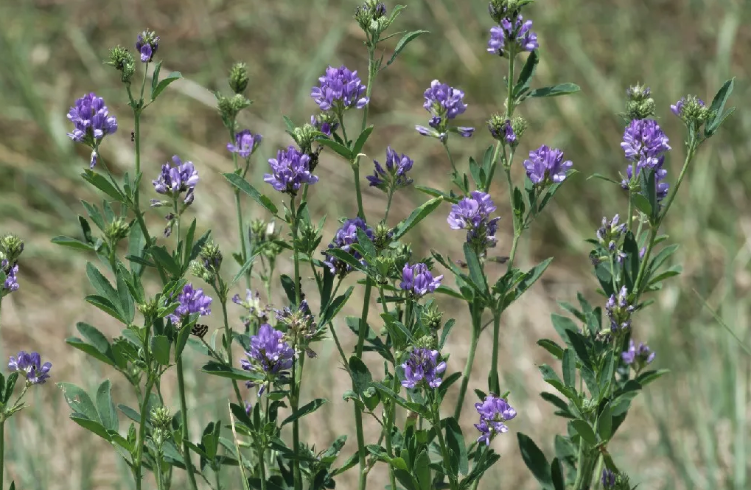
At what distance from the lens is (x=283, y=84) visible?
14.5 feet

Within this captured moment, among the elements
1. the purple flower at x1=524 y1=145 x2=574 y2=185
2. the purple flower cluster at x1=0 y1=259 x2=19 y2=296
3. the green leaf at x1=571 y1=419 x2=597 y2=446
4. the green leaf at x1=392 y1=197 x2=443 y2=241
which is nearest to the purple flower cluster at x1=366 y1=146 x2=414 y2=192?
the green leaf at x1=392 y1=197 x2=443 y2=241

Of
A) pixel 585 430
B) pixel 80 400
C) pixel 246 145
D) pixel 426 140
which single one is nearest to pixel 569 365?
pixel 585 430

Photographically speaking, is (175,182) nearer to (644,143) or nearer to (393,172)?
(393,172)

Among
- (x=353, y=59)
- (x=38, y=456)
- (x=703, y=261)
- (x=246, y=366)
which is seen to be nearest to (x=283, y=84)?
(x=353, y=59)

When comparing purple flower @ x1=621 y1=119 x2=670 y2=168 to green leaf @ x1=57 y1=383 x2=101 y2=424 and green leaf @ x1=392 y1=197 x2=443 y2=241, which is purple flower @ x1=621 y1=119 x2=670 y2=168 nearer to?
green leaf @ x1=392 y1=197 x2=443 y2=241

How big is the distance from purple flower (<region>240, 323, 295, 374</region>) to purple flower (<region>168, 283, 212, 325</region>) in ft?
0.31

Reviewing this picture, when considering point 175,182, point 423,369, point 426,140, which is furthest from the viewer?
point 426,140

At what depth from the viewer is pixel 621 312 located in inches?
50.2

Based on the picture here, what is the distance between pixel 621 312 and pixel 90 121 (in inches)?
28.5

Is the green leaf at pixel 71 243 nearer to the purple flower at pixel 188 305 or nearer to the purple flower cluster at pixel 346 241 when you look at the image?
the purple flower at pixel 188 305

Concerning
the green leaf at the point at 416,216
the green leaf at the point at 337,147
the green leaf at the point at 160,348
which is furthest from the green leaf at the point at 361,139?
the green leaf at the point at 160,348

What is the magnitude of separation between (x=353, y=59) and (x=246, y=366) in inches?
145

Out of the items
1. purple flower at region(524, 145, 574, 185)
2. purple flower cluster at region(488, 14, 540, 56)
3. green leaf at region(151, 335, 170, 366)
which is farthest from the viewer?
purple flower cluster at region(488, 14, 540, 56)

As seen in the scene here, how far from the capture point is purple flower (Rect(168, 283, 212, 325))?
1219 millimetres
